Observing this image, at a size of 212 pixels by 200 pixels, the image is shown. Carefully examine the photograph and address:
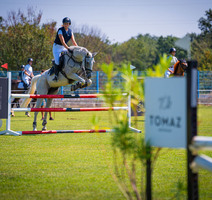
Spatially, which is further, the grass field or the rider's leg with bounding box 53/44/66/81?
the rider's leg with bounding box 53/44/66/81

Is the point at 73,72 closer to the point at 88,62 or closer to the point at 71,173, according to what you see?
the point at 88,62

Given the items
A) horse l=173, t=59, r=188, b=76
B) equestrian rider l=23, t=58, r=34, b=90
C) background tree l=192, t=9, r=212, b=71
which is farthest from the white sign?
background tree l=192, t=9, r=212, b=71

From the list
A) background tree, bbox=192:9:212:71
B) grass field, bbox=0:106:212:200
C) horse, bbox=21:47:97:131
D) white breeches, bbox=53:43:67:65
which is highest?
background tree, bbox=192:9:212:71

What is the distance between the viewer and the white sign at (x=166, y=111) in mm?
2369

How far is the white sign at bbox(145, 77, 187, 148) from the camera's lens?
7.77 ft

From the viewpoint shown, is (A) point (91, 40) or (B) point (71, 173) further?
(A) point (91, 40)

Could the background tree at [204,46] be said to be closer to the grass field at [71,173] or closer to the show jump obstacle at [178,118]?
the grass field at [71,173]

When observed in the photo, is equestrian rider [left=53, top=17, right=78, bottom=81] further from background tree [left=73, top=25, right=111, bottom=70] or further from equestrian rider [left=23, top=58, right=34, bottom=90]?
background tree [left=73, top=25, right=111, bottom=70]

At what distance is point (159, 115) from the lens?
8.26 ft

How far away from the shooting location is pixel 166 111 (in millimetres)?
2447

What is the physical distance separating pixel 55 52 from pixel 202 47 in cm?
3800

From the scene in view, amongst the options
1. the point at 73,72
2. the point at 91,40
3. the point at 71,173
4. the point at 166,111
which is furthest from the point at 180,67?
the point at 91,40

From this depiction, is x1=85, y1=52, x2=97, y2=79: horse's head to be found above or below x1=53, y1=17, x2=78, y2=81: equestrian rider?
below

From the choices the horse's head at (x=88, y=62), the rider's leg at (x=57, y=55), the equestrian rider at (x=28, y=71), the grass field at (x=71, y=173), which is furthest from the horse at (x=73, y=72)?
the equestrian rider at (x=28, y=71)
